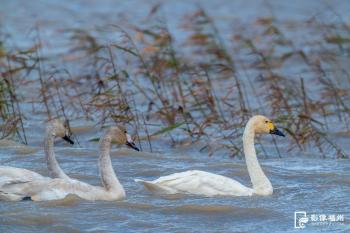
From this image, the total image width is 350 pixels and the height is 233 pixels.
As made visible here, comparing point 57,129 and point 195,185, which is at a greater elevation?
point 57,129

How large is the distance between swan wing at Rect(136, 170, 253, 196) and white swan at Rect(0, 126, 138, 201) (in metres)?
0.28

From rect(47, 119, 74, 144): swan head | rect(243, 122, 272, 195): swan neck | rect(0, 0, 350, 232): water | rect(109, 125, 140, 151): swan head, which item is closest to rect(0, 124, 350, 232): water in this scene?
rect(0, 0, 350, 232): water

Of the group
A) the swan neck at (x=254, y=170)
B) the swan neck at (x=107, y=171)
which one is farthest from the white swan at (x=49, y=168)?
the swan neck at (x=254, y=170)

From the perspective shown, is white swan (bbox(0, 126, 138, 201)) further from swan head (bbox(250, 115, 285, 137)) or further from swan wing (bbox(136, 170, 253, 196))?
swan head (bbox(250, 115, 285, 137))

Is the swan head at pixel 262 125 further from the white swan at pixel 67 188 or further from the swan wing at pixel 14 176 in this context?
the swan wing at pixel 14 176

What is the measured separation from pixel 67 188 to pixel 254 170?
69.0 inches

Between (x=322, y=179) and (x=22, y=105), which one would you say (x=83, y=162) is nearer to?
(x=322, y=179)

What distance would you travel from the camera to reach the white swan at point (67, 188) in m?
9.61

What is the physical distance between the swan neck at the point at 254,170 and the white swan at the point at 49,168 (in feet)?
5.07

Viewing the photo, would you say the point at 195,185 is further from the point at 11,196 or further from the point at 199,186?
the point at 11,196

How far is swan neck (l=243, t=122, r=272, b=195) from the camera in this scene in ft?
34.1

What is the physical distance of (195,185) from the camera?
10.1 m

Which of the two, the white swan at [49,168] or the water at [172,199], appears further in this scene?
the white swan at [49,168]
